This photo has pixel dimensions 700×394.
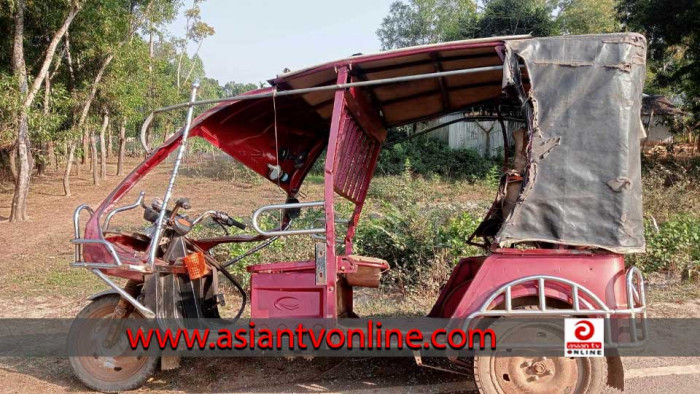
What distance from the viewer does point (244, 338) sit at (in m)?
4.08

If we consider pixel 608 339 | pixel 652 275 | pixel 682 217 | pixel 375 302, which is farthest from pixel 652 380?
pixel 682 217

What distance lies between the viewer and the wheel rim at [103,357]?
4.32 metres

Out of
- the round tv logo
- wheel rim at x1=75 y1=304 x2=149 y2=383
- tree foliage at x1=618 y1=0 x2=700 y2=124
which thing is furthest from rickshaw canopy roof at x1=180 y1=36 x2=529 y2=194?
tree foliage at x1=618 y1=0 x2=700 y2=124

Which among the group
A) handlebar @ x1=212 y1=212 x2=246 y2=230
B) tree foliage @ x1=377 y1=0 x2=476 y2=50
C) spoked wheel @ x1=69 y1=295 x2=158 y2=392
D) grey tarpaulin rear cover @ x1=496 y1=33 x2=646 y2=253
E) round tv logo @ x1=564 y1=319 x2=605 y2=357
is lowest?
spoked wheel @ x1=69 y1=295 x2=158 y2=392

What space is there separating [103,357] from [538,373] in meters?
3.22

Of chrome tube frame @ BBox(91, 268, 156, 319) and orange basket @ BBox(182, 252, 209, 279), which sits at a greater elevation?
orange basket @ BBox(182, 252, 209, 279)

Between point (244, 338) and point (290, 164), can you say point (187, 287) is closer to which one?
point (244, 338)

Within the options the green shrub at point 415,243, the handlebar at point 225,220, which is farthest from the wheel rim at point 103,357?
the green shrub at point 415,243

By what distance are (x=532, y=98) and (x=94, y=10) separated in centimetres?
1495

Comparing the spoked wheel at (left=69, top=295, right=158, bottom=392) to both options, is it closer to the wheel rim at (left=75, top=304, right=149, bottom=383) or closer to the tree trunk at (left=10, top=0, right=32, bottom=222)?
the wheel rim at (left=75, top=304, right=149, bottom=383)

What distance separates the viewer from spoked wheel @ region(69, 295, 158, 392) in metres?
4.27

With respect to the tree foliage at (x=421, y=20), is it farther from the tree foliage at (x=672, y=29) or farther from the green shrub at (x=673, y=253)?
the green shrub at (x=673, y=253)

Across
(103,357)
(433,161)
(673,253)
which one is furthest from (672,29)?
(103,357)

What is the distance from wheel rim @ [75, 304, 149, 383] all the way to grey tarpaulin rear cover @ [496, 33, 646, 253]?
293cm
